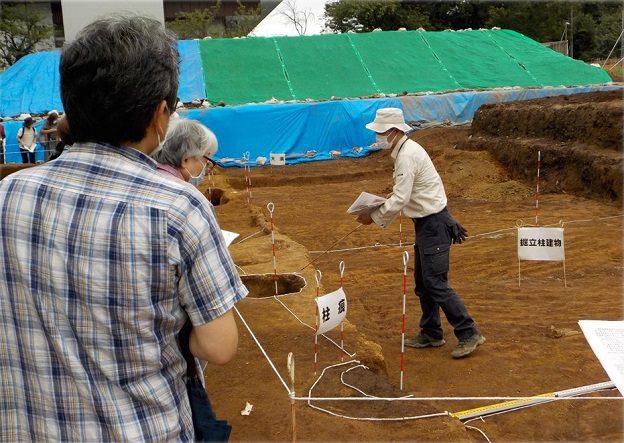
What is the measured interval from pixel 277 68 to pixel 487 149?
1184 centimetres

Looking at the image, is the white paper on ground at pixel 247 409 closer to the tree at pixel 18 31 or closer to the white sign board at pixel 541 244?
the white sign board at pixel 541 244

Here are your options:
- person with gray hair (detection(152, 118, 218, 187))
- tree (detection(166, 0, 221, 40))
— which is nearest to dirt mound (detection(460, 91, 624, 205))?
person with gray hair (detection(152, 118, 218, 187))

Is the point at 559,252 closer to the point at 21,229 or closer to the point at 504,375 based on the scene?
the point at 504,375

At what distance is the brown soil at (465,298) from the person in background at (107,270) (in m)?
2.22

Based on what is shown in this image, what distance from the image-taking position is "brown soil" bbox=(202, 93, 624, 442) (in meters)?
4.10

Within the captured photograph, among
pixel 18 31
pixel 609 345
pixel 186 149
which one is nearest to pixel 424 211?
pixel 186 149

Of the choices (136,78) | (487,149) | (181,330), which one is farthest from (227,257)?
(487,149)

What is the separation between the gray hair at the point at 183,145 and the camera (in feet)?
11.2

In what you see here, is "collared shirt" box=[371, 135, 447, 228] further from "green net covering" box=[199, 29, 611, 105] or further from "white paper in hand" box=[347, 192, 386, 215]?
"green net covering" box=[199, 29, 611, 105]

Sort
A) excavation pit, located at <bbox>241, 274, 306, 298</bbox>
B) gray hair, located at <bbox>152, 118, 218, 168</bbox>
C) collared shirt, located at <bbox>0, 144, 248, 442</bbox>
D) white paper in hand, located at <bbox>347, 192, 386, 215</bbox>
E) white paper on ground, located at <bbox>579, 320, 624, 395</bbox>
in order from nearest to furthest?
1. collared shirt, located at <bbox>0, 144, 248, 442</bbox>
2. white paper on ground, located at <bbox>579, 320, 624, 395</bbox>
3. gray hair, located at <bbox>152, 118, 218, 168</bbox>
4. white paper in hand, located at <bbox>347, 192, 386, 215</bbox>
5. excavation pit, located at <bbox>241, 274, 306, 298</bbox>

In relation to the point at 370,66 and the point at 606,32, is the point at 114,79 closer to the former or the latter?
the point at 370,66

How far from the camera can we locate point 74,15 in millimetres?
27297

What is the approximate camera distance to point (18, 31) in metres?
32.0

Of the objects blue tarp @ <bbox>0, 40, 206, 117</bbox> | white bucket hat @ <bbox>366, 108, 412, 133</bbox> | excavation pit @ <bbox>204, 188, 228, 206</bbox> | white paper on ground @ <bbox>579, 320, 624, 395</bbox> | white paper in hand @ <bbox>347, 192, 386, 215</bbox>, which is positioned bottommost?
excavation pit @ <bbox>204, 188, 228, 206</bbox>
